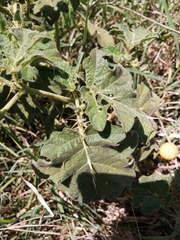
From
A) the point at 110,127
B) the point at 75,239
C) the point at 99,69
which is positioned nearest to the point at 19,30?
the point at 99,69

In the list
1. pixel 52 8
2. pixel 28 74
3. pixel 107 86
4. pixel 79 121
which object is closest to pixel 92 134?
pixel 79 121

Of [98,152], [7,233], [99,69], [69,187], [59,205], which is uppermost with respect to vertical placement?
[99,69]

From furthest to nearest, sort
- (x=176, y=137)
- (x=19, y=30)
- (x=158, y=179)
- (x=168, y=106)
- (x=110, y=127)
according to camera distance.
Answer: (x=168, y=106) < (x=176, y=137) < (x=158, y=179) < (x=110, y=127) < (x=19, y=30)

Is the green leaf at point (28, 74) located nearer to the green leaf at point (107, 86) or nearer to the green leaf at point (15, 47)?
the green leaf at point (15, 47)

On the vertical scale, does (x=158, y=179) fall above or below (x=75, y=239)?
above

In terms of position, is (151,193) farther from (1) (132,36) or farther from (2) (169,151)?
(1) (132,36)

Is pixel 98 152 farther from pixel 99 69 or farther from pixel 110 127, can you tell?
pixel 99 69

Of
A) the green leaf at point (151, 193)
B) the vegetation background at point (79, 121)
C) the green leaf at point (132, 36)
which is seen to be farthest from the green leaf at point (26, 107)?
the green leaf at point (151, 193)
